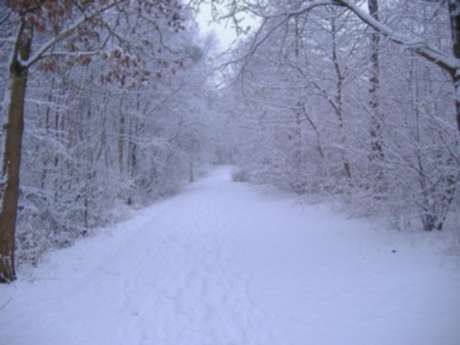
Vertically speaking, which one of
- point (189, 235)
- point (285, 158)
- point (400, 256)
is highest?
point (285, 158)

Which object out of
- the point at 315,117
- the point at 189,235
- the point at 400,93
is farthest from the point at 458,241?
the point at 315,117

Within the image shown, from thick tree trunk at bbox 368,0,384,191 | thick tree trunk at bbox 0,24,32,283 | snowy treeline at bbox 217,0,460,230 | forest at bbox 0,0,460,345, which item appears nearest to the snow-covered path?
forest at bbox 0,0,460,345

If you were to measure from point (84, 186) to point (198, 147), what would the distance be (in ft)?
46.8

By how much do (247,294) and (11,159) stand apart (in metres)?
3.76

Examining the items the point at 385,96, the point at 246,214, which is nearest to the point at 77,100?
the point at 246,214

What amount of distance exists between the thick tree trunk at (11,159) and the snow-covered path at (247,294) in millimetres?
418

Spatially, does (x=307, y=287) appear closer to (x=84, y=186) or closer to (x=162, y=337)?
(x=162, y=337)

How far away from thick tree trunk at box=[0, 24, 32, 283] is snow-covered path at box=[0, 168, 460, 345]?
42cm

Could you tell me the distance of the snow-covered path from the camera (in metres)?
2.67

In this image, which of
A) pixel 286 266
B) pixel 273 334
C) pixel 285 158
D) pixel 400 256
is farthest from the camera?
pixel 285 158

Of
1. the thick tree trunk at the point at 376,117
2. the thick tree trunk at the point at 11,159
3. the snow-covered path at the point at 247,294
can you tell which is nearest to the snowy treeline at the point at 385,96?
the thick tree trunk at the point at 376,117

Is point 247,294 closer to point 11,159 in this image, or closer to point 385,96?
point 11,159

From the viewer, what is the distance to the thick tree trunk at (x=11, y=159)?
12.6ft

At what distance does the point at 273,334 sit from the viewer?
271 cm
